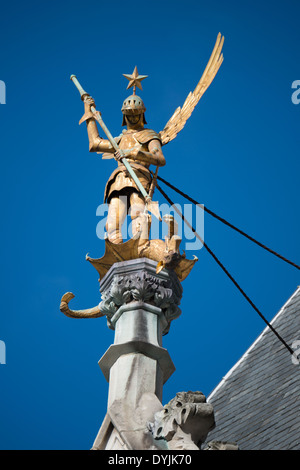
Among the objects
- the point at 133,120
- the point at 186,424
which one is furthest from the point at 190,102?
the point at 186,424

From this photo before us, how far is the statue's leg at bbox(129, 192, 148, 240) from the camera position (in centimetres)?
1446

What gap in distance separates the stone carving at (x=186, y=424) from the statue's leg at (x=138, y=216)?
2752 millimetres

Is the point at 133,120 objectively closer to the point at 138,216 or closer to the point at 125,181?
the point at 125,181

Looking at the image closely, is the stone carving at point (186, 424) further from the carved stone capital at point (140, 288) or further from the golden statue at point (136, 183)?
the golden statue at point (136, 183)

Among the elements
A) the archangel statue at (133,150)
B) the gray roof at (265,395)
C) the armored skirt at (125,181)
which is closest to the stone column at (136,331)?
the archangel statue at (133,150)

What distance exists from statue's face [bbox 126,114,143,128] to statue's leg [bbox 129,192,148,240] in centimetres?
126

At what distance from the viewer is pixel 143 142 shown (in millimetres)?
15367

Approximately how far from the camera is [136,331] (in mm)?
13523

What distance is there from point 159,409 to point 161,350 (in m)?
0.85

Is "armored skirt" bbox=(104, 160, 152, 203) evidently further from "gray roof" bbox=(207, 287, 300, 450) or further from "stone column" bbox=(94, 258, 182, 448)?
"gray roof" bbox=(207, 287, 300, 450)

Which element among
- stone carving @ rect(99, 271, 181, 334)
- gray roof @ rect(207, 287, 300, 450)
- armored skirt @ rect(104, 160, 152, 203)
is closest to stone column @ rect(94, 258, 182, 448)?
stone carving @ rect(99, 271, 181, 334)
